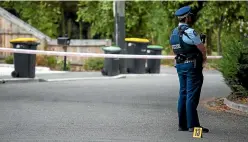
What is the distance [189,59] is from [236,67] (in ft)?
11.6

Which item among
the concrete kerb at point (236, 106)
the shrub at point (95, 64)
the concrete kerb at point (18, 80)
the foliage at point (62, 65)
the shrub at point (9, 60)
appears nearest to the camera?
the concrete kerb at point (236, 106)

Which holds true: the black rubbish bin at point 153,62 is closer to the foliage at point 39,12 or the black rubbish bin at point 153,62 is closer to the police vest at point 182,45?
the police vest at point 182,45

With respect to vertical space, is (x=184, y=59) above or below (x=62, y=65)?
above

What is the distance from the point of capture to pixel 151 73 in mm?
23547

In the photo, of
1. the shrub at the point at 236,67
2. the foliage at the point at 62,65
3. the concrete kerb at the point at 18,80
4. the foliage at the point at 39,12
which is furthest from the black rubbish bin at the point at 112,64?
the foliage at the point at 39,12

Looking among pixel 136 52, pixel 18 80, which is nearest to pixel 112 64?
pixel 136 52

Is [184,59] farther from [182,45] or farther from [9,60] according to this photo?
[9,60]

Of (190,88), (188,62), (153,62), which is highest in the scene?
(188,62)

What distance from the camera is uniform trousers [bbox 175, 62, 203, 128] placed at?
335 inches

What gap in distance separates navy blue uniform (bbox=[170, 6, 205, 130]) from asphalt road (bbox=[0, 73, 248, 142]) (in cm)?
40

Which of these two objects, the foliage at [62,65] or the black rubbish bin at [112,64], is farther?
the foliage at [62,65]

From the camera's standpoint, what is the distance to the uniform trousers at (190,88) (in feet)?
27.9

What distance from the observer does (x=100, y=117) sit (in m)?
10.1

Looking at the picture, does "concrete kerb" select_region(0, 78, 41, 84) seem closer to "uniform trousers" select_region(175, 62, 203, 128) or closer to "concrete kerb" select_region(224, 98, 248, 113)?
"concrete kerb" select_region(224, 98, 248, 113)
